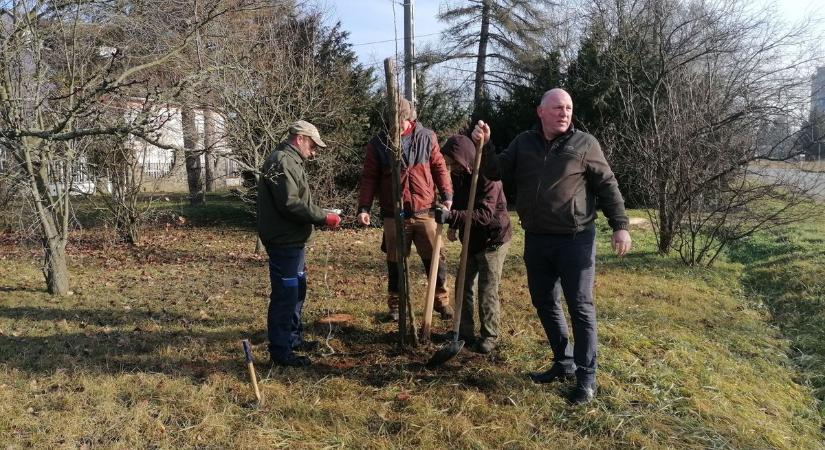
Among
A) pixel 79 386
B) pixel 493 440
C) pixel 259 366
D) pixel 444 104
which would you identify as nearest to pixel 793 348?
pixel 493 440

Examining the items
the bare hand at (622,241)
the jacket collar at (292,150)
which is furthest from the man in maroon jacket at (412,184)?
the bare hand at (622,241)

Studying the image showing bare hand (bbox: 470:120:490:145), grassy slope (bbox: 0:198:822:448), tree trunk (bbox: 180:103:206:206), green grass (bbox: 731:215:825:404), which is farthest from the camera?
tree trunk (bbox: 180:103:206:206)

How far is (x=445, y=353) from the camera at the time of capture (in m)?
3.94

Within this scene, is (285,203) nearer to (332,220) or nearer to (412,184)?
(332,220)

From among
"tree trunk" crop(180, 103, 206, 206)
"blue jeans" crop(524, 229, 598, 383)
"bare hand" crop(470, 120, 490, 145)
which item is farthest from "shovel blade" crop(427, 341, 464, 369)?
"tree trunk" crop(180, 103, 206, 206)

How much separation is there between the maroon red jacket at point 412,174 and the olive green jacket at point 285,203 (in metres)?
0.77

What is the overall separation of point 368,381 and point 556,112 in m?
2.18

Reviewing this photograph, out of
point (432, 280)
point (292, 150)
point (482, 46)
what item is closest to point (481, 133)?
point (432, 280)

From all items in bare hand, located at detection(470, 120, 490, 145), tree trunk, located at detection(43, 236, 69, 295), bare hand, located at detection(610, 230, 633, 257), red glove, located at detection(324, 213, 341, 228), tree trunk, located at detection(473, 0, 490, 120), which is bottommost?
tree trunk, located at detection(43, 236, 69, 295)

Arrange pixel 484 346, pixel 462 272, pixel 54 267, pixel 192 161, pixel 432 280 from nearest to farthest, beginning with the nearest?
1. pixel 462 272
2. pixel 432 280
3. pixel 484 346
4. pixel 54 267
5. pixel 192 161

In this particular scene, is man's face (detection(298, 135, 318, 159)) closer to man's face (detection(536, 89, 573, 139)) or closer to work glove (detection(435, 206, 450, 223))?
work glove (detection(435, 206, 450, 223))

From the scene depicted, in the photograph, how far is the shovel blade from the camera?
12.8 ft

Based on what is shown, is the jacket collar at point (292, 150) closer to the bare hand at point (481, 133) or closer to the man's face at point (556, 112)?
the bare hand at point (481, 133)

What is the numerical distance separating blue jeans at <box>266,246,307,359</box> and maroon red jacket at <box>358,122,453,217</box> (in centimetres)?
89
